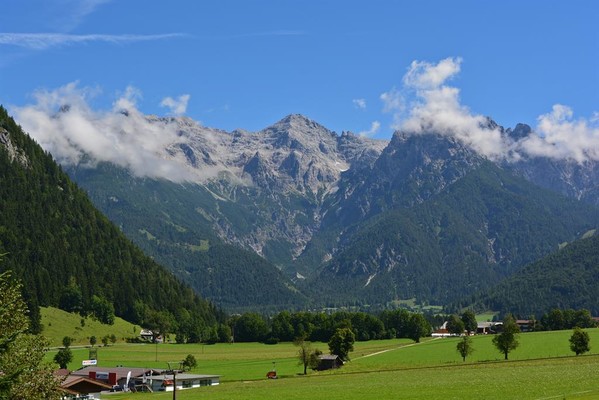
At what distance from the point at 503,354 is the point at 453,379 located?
6055 cm

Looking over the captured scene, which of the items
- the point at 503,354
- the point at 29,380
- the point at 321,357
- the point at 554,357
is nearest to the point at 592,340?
the point at 503,354

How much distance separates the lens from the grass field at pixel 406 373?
77688 mm

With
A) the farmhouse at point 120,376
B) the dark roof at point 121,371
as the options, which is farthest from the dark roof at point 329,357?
the dark roof at point 121,371

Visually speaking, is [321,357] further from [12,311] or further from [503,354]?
[12,311]

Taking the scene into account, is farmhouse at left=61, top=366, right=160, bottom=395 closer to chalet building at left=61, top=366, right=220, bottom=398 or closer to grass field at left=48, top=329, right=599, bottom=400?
chalet building at left=61, top=366, right=220, bottom=398

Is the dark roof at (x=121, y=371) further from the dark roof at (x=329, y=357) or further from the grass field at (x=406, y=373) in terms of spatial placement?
the dark roof at (x=329, y=357)

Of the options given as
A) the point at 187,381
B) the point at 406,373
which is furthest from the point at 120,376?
the point at 406,373

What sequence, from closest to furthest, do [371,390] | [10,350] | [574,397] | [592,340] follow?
[10,350], [574,397], [371,390], [592,340]

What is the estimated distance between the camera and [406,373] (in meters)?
116

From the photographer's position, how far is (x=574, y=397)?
195 feet

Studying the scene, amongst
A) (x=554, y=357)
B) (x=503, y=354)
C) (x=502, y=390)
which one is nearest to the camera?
(x=502, y=390)

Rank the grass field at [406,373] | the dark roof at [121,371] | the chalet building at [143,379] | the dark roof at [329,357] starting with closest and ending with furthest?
1. the grass field at [406,373]
2. the chalet building at [143,379]
3. the dark roof at [121,371]
4. the dark roof at [329,357]

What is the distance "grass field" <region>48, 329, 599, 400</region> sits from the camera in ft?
255

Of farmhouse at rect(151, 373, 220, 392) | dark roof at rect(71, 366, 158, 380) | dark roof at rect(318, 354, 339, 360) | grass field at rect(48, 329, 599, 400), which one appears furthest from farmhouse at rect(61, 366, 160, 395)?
dark roof at rect(318, 354, 339, 360)
